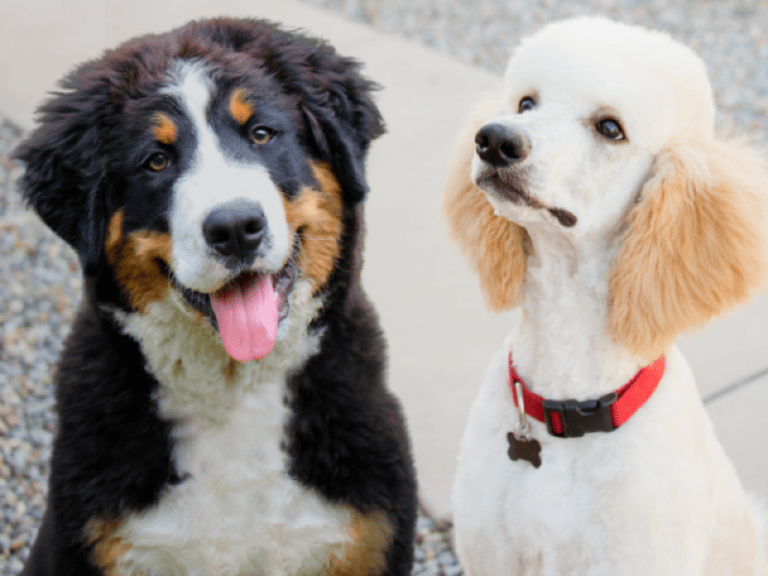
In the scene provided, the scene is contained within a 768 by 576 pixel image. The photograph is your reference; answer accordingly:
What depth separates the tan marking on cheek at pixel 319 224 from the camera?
2.08 m

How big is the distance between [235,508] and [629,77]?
140cm

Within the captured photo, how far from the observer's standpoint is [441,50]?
5941 millimetres

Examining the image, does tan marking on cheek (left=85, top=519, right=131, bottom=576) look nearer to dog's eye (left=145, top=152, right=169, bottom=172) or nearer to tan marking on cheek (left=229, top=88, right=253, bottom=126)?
dog's eye (left=145, top=152, right=169, bottom=172)

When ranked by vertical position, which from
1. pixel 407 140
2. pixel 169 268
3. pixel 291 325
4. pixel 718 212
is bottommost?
pixel 407 140

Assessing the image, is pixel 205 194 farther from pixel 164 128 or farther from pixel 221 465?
pixel 221 465

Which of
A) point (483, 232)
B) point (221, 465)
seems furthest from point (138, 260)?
point (483, 232)

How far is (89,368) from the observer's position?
2.19m

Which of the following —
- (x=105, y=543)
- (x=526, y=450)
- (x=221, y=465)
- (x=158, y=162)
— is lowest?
(x=105, y=543)

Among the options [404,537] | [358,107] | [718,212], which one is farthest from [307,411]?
[718,212]

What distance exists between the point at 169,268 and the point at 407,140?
A: 9.72ft

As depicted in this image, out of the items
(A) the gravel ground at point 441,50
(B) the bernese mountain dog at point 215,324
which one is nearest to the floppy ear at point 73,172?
(B) the bernese mountain dog at point 215,324

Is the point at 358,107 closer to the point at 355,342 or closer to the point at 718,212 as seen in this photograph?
the point at 355,342

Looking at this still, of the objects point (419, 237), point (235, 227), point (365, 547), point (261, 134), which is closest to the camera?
point (235, 227)

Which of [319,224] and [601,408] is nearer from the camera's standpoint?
[601,408]
